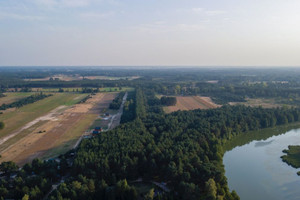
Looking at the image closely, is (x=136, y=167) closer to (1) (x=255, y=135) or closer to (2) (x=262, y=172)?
(2) (x=262, y=172)

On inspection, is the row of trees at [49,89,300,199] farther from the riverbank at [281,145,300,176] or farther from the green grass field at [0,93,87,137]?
the green grass field at [0,93,87,137]

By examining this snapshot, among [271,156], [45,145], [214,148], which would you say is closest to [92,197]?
[214,148]

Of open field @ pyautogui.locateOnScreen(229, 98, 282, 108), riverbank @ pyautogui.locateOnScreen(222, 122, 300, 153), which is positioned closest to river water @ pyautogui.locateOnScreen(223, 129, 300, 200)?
riverbank @ pyautogui.locateOnScreen(222, 122, 300, 153)

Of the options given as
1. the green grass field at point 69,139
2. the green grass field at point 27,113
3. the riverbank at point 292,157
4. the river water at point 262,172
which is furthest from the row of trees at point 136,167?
the green grass field at point 27,113

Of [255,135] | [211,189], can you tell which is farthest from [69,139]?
[255,135]

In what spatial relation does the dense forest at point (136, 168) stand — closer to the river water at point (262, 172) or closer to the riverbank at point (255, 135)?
the riverbank at point (255, 135)
